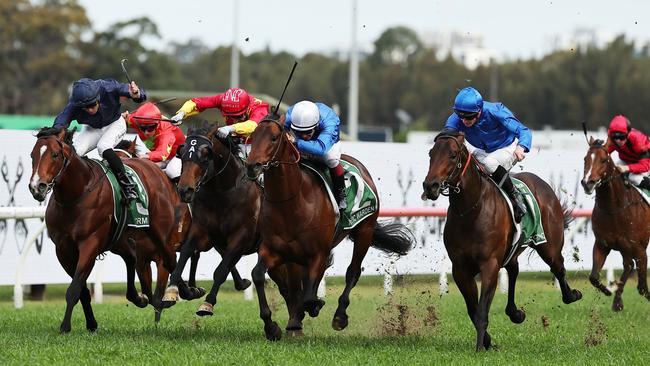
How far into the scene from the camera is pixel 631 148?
1201cm

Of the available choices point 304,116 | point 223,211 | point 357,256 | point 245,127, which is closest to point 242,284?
point 357,256

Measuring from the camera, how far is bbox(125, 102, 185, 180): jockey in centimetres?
1038

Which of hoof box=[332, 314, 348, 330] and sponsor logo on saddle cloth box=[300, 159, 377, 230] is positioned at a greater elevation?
sponsor logo on saddle cloth box=[300, 159, 377, 230]

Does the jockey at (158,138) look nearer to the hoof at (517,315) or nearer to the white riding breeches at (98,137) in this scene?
the white riding breeches at (98,137)

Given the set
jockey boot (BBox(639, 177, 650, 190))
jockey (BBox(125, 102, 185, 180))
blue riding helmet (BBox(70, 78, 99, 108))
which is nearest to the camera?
blue riding helmet (BBox(70, 78, 99, 108))

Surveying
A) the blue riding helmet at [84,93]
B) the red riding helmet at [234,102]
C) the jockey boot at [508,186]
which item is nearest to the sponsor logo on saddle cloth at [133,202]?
the blue riding helmet at [84,93]

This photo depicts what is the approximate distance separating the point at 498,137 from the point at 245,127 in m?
1.92

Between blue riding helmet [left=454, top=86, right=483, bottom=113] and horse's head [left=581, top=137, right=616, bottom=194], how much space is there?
8.75 feet

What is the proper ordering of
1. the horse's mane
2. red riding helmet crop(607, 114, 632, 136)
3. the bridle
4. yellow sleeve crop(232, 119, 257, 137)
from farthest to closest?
red riding helmet crop(607, 114, 632, 136) → yellow sleeve crop(232, 119, 257, 137) → the horse's mane → the bridle

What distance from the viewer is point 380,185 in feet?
46.7

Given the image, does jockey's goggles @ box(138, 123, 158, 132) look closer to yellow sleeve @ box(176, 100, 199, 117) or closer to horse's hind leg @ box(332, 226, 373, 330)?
yellow sleeve @ box(176, 100, 199, 117)

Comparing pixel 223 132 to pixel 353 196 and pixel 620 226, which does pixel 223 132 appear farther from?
pixel 620 226

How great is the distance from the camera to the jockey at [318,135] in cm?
851

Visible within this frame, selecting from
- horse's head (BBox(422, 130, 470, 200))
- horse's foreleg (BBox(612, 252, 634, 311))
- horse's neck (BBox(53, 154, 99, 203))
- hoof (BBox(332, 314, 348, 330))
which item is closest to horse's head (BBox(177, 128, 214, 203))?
horse's neck (BBox(53, 154, 99, 203))
